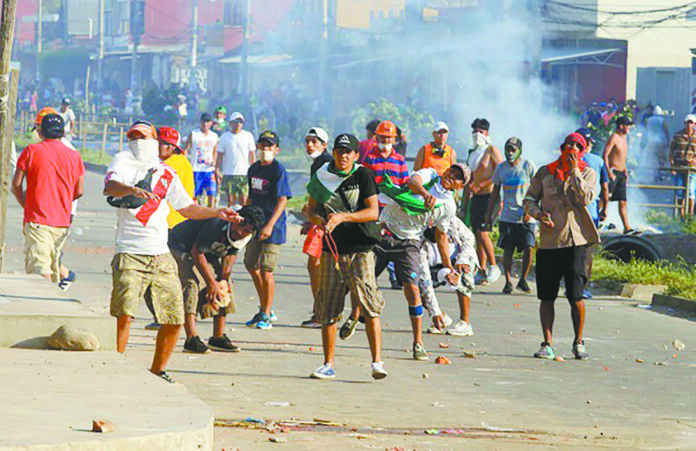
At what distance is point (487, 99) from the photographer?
44.2 metres

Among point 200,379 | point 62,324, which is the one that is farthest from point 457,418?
point 62,324

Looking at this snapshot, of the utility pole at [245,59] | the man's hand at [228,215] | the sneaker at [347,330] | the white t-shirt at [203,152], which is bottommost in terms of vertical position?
the sneaker at [347,330]

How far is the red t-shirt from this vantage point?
36.7ft

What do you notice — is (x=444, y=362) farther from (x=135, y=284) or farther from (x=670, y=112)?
(x=670, y=112)

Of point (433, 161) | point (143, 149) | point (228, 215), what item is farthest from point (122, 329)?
point (433, 161)

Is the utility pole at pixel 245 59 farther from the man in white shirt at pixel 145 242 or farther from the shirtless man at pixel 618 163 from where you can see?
the man in white shirt at pixel 145 242

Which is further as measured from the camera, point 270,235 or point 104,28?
point 104,28

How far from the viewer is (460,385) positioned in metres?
9.44

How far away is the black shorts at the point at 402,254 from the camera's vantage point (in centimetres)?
1088

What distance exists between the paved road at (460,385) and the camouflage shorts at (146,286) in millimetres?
554

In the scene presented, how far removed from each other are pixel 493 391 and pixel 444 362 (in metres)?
1.22

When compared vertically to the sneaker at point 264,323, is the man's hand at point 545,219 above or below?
above

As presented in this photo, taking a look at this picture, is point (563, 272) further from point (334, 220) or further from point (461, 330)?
point (334, 220)

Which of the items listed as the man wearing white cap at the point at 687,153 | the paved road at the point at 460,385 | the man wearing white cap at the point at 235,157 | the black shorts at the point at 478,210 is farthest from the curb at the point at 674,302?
the man wearing white cap at the point at 235,157
